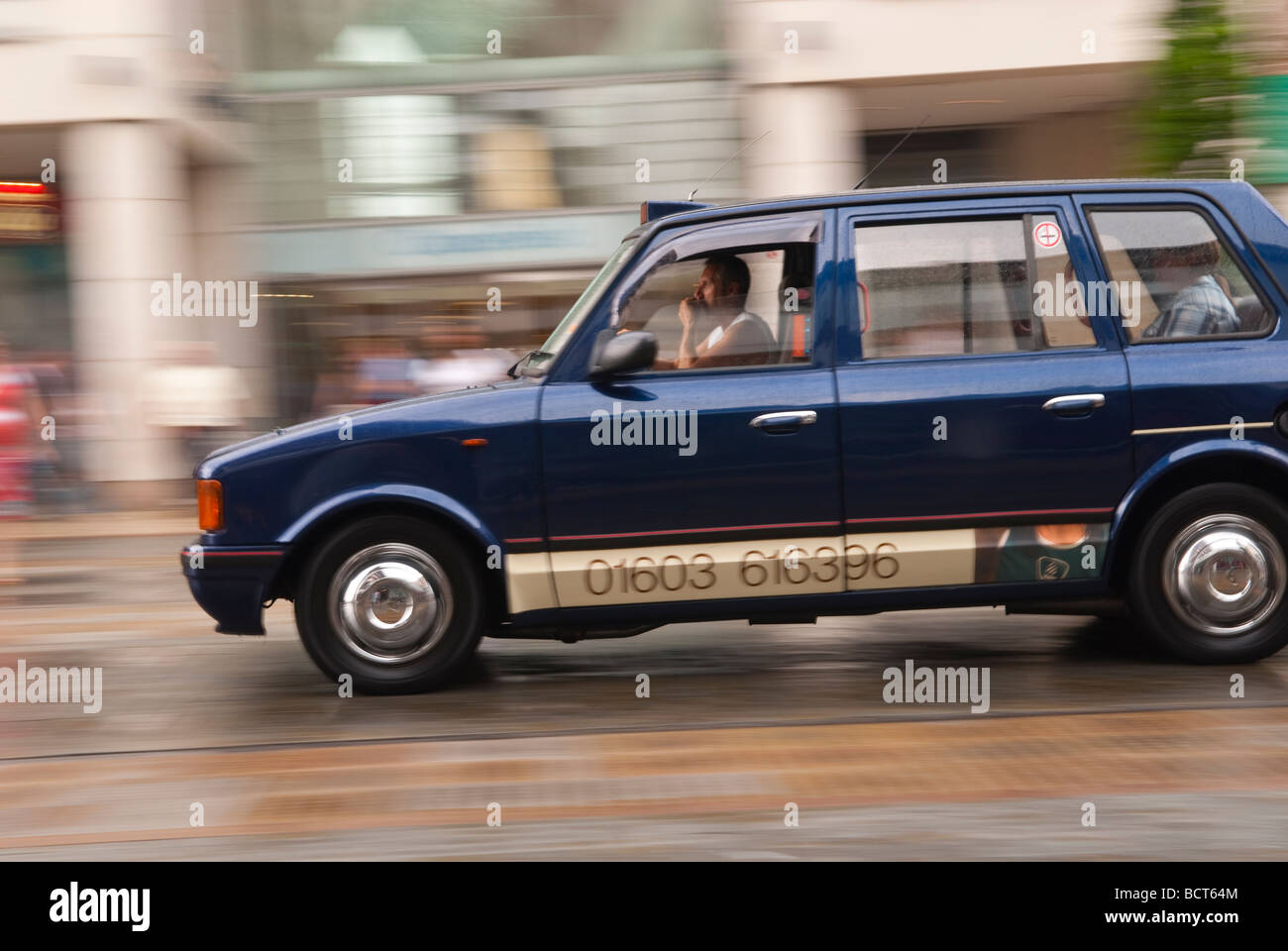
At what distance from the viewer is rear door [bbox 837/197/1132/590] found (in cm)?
559

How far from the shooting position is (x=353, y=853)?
397 cm

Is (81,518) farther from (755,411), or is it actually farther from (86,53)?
(755,411)

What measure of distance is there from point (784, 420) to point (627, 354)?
2.04 feet

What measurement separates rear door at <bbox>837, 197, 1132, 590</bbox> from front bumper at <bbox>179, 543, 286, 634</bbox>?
2178mm

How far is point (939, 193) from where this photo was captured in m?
5.77

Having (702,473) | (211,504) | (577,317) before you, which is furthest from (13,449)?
(702,473)

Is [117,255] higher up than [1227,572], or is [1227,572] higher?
[117,255]

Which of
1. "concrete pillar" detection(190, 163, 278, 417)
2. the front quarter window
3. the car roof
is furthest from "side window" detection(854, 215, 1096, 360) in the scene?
"concrete pillar" detection(190, 163, 278, 417)

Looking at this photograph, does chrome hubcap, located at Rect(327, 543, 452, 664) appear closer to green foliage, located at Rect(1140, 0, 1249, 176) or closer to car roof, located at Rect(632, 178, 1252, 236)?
car roof, located at Rect(632, 178, 1252, 236)

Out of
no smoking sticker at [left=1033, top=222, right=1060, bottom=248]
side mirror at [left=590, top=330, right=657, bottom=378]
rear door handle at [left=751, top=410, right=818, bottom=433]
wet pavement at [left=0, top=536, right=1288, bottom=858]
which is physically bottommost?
wet pavement at [left=0, top=536, right=1288, bottom=858]

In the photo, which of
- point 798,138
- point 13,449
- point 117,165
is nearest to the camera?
point 13,449

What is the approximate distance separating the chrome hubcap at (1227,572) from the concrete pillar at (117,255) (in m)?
12.1

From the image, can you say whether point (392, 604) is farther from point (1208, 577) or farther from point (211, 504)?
point (1208, 577)
